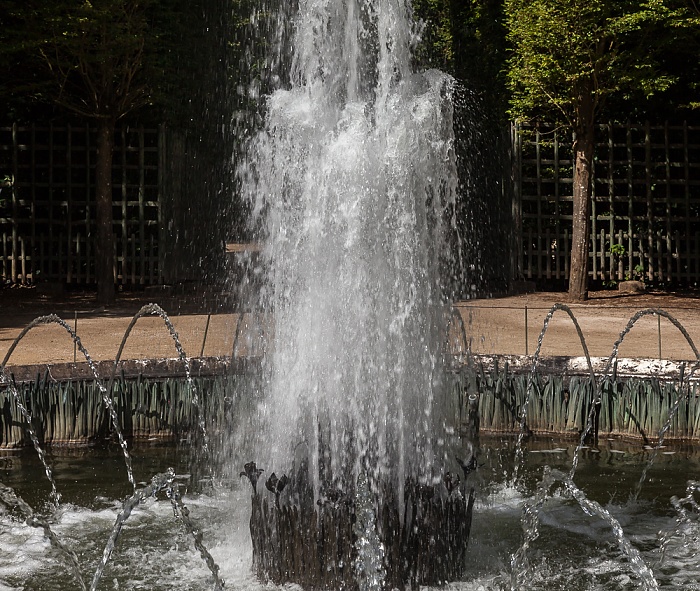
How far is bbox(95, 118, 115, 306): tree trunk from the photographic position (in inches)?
543

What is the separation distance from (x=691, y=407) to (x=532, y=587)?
288 centimetres

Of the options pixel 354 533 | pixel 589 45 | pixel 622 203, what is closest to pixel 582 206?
pixel 622 203

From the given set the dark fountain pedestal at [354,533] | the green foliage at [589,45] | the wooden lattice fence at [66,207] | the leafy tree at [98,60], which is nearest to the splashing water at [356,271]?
the dark fountain pedestal at [354,533]

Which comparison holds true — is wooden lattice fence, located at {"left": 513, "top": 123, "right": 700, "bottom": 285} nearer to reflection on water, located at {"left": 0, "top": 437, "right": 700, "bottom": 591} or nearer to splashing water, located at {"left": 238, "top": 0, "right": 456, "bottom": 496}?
reflection on water, located at {"left": 0, "top": 437, "right": 700, "bottom": 591}

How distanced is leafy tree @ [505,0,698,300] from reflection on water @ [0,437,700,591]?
25.3 ft

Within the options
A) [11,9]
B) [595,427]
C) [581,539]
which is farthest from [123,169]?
[581,539]

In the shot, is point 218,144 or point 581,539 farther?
point 218,144

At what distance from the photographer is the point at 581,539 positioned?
16.8 ft

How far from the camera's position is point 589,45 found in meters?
13.5

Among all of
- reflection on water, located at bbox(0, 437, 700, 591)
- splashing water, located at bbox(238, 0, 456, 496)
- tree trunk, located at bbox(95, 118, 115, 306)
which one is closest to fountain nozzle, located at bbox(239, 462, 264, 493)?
splashing water, located at bbox(238, 0, 456, 496)

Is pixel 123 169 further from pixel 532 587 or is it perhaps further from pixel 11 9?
pixel 532 587

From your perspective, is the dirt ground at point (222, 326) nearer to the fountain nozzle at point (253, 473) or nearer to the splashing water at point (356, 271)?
the splashing water at point (356, 271)

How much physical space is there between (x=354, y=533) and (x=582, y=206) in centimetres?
1103

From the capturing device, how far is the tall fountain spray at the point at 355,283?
177 inches
